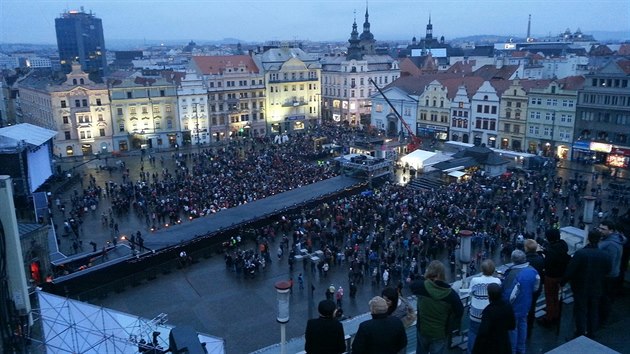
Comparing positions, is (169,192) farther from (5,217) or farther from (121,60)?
(121,60)

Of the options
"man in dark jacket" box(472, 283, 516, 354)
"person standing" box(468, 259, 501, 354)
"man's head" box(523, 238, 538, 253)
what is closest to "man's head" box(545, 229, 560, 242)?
"man's head" box(523, 238, 538, 253)

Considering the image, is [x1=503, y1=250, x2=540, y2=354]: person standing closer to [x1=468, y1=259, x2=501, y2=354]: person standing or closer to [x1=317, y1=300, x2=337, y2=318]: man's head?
[x1=468, y1=259, x2=501, y2=354]: person standing

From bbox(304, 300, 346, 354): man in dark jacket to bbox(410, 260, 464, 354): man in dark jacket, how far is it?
1.25 metres

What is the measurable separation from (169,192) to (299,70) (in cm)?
3776

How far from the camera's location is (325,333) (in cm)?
588

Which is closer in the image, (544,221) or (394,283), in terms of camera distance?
(394,283)

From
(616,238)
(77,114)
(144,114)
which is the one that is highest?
(616,238)

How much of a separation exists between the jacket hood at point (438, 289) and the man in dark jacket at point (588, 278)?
2.63 metres

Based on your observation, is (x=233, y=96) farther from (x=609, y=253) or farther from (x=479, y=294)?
(x=479, y=294)

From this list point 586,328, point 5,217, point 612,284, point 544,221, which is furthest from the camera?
point 544,221

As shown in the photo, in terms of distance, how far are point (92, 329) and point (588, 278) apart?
13619mm

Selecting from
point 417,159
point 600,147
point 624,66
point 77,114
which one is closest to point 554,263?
point 417,159

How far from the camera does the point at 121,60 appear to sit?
146 m

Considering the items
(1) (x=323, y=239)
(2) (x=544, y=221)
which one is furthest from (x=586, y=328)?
(2) (x=544, y=221)
